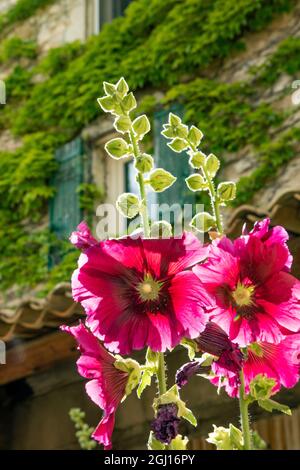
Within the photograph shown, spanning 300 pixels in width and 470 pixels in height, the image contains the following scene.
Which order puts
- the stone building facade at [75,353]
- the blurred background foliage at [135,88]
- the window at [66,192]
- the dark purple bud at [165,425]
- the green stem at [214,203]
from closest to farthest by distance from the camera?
the dark purple bud at [165,425]
the green stem at [214,203]
the stone building facade at [75,353]
the blurred background foliage at [135,88]
the window at [66,192]

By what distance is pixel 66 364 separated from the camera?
539 centimetres

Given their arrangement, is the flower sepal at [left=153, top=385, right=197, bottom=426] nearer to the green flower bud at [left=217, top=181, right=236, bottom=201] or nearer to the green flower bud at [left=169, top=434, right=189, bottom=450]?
the green flower bud at [left=169, top=434, right=189, bottom=450]

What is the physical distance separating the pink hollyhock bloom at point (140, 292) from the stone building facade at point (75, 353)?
277 cm

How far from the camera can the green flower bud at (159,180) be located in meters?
0.91

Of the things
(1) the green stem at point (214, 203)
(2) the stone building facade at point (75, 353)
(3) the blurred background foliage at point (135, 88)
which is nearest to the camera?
(1) the green stem at point (214, 203)

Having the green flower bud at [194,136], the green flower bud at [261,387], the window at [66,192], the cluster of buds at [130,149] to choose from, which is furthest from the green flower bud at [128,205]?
the window at [66,192]

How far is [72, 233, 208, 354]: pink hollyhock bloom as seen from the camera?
0.79 metres

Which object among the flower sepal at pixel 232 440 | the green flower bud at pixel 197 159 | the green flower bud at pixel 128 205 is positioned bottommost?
the flower sepal at pixel 232 440

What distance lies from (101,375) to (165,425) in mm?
124

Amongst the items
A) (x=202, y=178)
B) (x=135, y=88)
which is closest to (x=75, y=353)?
(x=135, y=88)

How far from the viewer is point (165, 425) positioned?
2.53 feet

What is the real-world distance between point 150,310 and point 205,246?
0.27ft

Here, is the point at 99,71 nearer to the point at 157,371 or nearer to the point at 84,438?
the point at 84,438

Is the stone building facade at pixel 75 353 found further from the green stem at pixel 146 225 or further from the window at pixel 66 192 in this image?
the green stem at pixel 146 225
